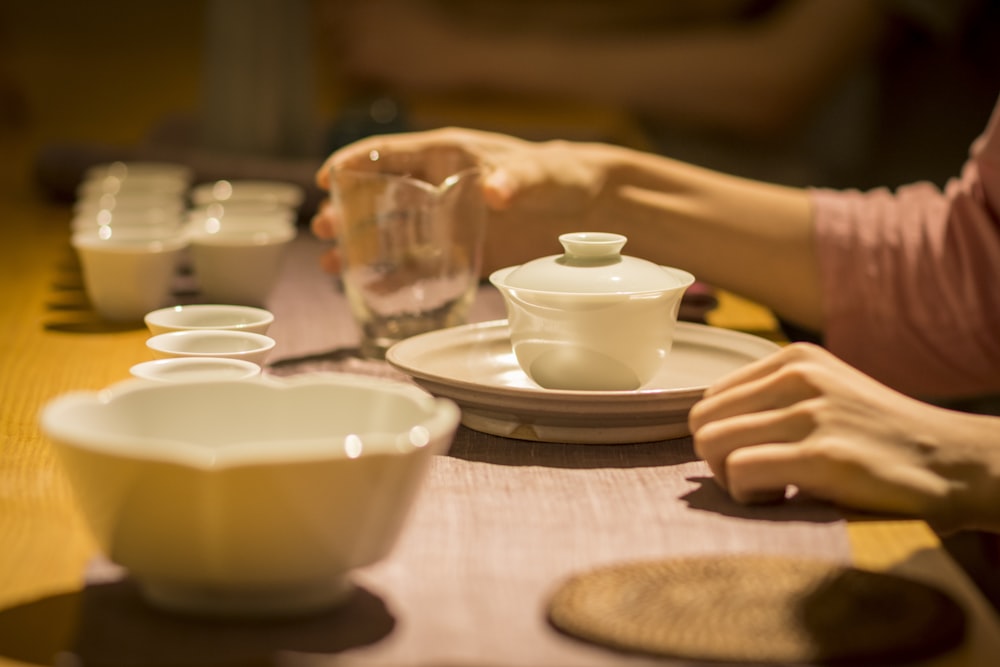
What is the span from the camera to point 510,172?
1109 millimetres

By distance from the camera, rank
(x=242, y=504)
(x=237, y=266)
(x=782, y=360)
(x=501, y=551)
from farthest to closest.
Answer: (x=237, y=266) < (x=782, y=360) < (x=501, y=551) < (x=242, y=504)

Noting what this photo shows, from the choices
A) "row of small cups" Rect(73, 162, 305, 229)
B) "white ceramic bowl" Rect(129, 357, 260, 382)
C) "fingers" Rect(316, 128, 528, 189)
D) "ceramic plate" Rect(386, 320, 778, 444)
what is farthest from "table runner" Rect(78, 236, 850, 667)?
"row of small cups" Rect(73, 162, 305, 229)

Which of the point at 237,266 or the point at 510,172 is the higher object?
the point at 510,172

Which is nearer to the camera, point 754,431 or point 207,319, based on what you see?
point 754,431

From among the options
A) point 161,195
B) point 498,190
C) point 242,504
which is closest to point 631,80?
point 161,195

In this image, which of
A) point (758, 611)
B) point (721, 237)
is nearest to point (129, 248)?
point (721, 237)

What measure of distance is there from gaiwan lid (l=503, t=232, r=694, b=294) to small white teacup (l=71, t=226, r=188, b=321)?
0.45 metres

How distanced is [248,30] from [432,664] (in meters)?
1.45

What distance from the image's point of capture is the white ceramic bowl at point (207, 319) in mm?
938

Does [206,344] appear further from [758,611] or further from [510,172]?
[758,611]

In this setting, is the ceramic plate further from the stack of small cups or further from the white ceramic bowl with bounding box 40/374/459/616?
the stack of small cups

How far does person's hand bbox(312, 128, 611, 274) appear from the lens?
1114mm

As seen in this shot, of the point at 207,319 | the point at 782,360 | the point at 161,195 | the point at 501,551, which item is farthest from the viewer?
the point at 161,195

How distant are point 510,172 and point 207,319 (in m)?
0.30
